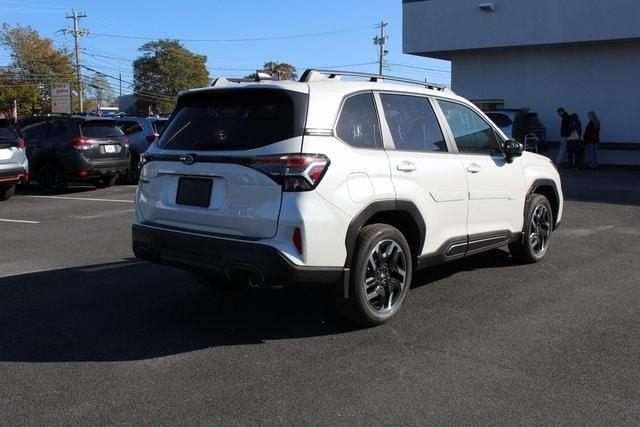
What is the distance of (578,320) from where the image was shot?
5316 millimetres

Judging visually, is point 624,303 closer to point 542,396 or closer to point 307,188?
point 542,396

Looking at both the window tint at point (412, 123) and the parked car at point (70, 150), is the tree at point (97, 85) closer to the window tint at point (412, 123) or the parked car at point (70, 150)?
the parked car at point (70, 150)

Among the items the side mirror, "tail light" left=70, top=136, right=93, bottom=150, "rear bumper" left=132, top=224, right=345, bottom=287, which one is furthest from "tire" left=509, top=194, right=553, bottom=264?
"tail light" left=70, top=136, right=93, bottom=150

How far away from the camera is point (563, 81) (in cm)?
2194

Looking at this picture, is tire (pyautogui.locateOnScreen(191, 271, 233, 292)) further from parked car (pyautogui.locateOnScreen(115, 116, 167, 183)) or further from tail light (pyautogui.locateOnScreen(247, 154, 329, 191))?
parked car (pyautogui.locateOnScreen(115, 116, 167, 183))

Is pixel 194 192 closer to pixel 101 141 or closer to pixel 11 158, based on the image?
pixel 11 158

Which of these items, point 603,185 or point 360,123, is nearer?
point 360,123

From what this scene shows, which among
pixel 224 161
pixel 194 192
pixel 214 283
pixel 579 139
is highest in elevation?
pixel 579 139

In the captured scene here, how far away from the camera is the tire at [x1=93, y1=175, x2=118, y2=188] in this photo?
1584 centimetres

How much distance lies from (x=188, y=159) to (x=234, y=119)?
460 mm

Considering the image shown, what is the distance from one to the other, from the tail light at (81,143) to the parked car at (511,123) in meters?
10.2

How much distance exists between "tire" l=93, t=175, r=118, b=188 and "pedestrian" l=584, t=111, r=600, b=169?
45.0ft

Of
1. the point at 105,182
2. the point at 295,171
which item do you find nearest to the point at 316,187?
the point at 295,171

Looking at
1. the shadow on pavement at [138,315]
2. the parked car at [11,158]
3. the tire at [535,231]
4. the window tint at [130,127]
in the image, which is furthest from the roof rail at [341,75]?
the window tint at [130,127]
